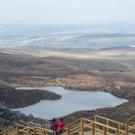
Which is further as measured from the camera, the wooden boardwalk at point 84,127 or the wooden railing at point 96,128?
the wooden boardwalk at point 84,127

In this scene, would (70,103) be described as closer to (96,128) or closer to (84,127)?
(84,127)

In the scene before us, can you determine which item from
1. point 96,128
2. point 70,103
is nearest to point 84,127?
point 96,128

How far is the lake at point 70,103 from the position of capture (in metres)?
66.5

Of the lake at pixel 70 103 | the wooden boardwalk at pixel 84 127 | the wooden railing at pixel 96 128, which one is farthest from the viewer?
the lake at pixel 70 103

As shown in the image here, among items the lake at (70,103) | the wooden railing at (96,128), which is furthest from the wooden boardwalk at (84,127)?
the lake at (70,103)

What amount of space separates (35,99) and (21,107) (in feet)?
20.7

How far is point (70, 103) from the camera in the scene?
2975 inches

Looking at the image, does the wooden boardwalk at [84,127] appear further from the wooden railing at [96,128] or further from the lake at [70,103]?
the lake at [70,103]

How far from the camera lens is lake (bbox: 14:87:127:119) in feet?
218

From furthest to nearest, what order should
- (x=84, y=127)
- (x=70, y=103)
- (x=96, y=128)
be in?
1. (x=70, y=103)
2. (x=84, y=127)
3. (x=96, y=128)

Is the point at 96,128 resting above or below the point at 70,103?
above

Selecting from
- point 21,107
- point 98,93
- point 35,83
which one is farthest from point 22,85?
point 21,107

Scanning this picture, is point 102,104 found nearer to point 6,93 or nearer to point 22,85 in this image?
point 6,93

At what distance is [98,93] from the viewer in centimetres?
8625
